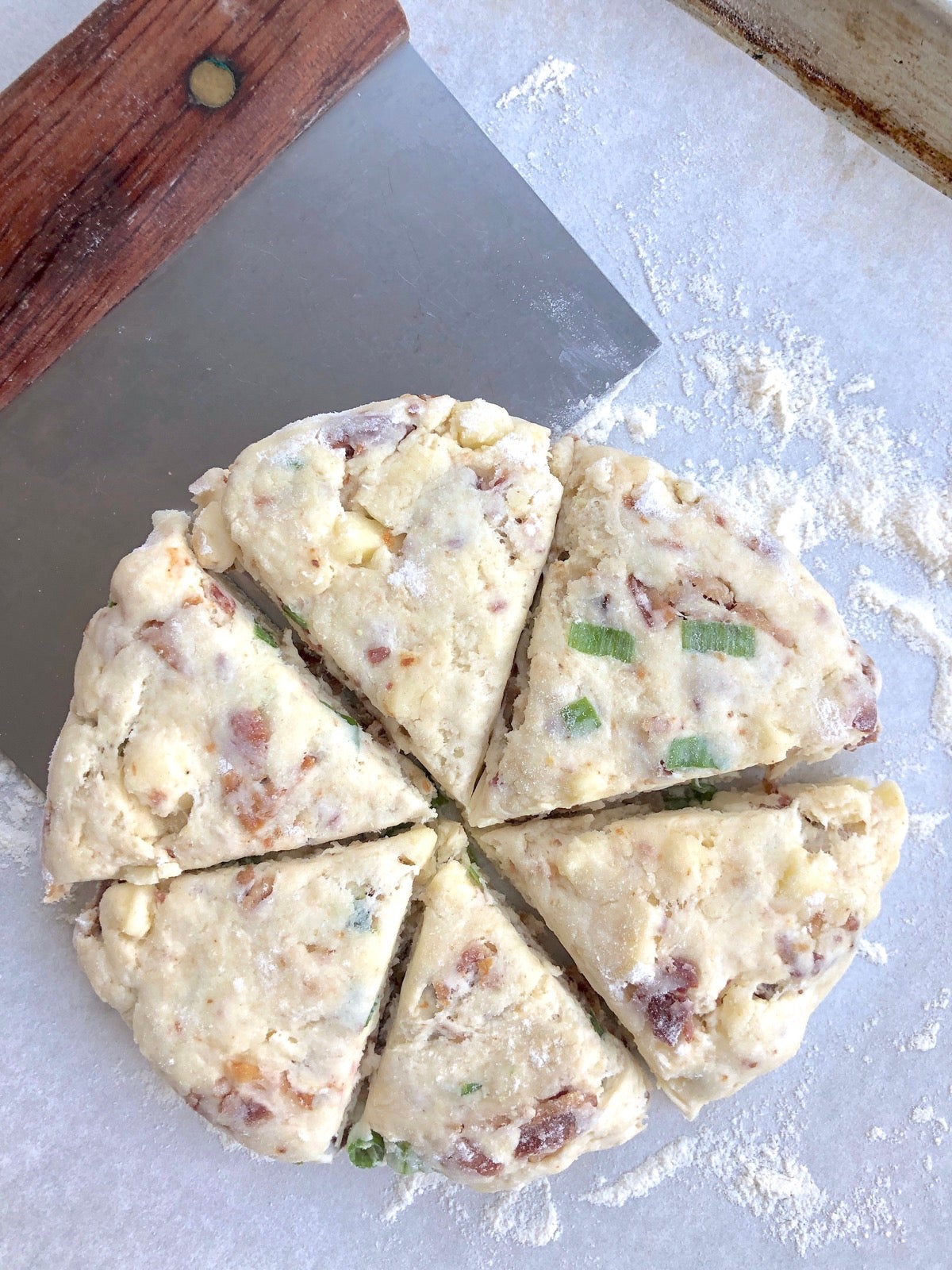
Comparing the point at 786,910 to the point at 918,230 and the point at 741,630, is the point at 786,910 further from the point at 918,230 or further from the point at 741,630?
the point at 918,230

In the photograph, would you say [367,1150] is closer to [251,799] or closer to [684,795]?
[251,799]

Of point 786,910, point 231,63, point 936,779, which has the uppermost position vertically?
point 231,63

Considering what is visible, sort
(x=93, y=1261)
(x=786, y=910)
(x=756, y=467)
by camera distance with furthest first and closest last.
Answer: (x=756, y=467), (x=93, y=1261), (x=786, y=910)

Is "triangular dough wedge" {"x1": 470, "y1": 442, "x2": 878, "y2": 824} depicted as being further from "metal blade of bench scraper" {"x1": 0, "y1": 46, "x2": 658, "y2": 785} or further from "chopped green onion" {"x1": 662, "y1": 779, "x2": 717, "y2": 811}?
"metal blade of bench scraper" {"x1": 0, "y1": 46, "x2": 658, "y2": 785}

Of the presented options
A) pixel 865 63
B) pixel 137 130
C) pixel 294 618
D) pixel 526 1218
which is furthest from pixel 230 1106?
pixel 865 63

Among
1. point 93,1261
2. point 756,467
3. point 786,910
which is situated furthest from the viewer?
point 756,467

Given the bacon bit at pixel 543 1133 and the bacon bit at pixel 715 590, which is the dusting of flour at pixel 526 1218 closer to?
the bacon bit at pixel 543 1133

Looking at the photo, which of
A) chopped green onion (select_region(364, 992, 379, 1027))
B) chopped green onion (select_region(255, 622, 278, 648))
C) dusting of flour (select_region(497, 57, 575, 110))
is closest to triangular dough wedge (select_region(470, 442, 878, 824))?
chopped green onion (select_region(364, 992, 379, 1027))

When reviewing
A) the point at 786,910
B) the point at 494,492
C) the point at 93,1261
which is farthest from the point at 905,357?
the point at 93,1261

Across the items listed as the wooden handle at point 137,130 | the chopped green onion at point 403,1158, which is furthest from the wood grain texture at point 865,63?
the chopped green onion at point 403,1158
